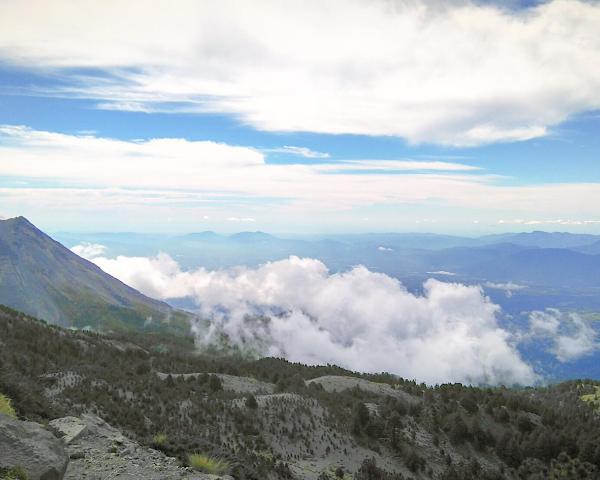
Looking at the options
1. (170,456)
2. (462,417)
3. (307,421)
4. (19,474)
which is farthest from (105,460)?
(462,417)

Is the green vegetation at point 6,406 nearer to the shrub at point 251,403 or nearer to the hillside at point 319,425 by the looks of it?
the hillside at point 319,425

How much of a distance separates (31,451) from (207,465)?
691cm

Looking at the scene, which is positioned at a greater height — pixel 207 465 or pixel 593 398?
pixel 207 465

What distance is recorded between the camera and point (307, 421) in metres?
42.8

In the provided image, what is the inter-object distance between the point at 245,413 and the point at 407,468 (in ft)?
51.7

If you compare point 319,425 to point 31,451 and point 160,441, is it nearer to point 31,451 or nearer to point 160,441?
point 160,441

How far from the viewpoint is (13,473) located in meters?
11.3

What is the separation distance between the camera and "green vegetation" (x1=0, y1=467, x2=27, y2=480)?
1115cm

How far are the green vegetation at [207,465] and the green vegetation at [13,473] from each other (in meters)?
6.98

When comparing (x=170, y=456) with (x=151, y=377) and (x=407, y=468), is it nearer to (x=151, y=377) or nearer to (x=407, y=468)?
(x=407, y=468)

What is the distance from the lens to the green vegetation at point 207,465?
16.9 metres

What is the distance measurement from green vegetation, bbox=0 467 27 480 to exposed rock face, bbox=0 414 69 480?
24 centimetres

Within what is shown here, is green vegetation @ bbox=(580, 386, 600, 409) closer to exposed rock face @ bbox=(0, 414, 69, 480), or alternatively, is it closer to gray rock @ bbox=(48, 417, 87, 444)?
gray rock @ bbox=(48, 417, 87, 444)

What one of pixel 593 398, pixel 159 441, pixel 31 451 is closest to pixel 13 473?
pixel 31 451
